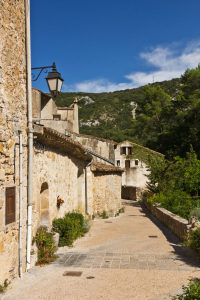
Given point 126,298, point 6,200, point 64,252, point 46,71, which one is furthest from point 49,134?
point 126,298

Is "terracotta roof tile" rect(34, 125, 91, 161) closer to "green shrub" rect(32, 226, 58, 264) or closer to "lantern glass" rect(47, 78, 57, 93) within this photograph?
"lantern glass" rect(47, 78, 57, 93)

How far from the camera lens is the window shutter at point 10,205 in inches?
186

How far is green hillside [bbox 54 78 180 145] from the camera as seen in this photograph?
5838 centimetres

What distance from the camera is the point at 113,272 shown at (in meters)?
5.48

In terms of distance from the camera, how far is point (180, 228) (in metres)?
8.24

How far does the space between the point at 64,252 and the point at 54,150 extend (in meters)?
2.88

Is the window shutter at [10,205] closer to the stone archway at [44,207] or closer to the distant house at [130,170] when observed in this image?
the stone archway at [44,207]

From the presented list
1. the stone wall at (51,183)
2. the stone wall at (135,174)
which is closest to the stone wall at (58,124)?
the stone wall at (51,183)

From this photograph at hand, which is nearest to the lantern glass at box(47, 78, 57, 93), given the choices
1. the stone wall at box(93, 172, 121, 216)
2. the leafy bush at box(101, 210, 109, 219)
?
the stone wall at box(93, 172, 121, 216)

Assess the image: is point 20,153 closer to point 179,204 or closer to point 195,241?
point 195,241

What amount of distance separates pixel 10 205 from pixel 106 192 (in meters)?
9.99

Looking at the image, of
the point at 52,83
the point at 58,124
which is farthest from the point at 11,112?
the point at 58,124

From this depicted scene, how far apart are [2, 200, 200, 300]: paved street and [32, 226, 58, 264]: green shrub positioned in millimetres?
235

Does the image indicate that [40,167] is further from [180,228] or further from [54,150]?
[180,228]
